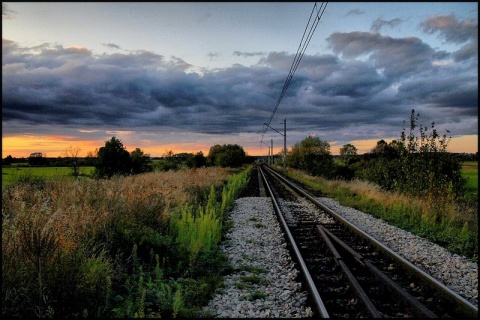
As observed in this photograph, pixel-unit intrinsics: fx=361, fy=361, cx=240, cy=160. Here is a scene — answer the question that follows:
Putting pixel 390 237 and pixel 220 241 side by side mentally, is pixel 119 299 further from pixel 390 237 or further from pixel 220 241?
pixel 390 237

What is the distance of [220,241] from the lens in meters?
9.88

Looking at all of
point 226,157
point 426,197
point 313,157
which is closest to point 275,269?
point 426,197

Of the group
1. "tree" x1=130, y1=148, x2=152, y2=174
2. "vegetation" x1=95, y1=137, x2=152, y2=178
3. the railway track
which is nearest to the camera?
the railway track

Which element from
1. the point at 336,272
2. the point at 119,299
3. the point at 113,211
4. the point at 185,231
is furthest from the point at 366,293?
the point at 113,211

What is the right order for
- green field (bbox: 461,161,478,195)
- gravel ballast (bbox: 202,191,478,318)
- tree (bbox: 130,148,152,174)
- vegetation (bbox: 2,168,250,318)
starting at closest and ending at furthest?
vegetation (bbox: 2,168,250,318) → gravel ballast (bbox: 202,191,478,318) → green field (bbox: 461,161,478,195) → tree (bbox: 130,148,152,174)

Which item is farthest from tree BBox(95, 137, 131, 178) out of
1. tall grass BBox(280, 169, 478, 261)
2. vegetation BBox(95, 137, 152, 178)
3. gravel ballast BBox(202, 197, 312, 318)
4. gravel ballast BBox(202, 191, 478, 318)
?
gravel ballast BBox(202, 197, 312, 318)

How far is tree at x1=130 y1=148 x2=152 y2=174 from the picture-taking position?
140ft

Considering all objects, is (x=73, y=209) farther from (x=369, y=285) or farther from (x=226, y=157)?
(x=226, y=157)

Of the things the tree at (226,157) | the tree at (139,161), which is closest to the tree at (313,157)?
the tree at (226,157)

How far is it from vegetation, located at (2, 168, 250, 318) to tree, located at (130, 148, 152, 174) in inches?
1328

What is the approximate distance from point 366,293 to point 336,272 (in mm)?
1185

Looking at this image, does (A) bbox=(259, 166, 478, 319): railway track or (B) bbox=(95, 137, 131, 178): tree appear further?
(B) bbox=(95, 137, 131, 178): tree

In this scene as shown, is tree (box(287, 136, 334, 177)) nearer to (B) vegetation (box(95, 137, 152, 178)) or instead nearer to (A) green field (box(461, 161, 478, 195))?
(A) green field (box(461, 161, 478, 195))

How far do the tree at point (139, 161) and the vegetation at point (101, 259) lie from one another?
111 feet
